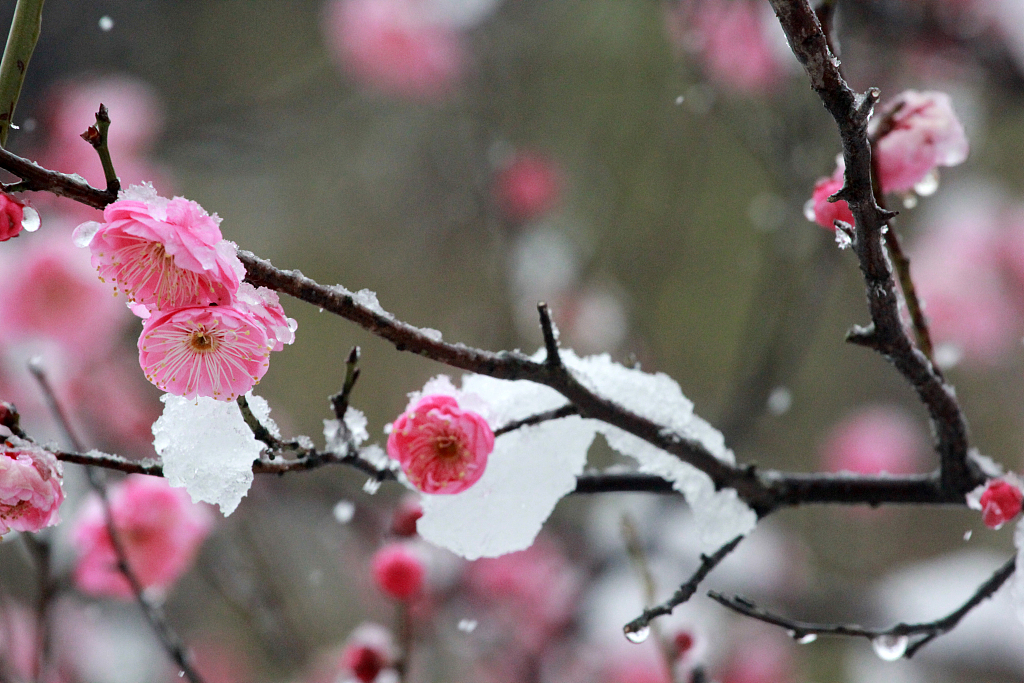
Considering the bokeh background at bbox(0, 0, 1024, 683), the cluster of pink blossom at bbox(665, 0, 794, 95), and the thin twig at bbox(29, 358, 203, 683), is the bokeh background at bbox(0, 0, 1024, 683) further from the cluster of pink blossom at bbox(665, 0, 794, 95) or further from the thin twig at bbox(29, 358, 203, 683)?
the thin twig at bbox(29, 358, 203, 683)

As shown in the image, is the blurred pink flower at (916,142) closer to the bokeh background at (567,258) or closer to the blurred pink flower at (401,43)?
the bokeh background at (567,258)

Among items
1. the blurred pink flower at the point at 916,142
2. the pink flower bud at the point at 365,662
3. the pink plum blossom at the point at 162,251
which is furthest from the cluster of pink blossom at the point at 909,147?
the pink flower bud at the point at 365,662

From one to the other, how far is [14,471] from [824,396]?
338cm

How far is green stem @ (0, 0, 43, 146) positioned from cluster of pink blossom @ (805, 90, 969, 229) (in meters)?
0.57

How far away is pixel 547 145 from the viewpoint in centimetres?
325

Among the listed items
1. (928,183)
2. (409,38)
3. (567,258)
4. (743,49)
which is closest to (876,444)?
(567,258)

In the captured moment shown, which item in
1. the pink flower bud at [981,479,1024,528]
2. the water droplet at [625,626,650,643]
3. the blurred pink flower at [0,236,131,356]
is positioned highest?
the blurred pink flower at [0,236,131,356]

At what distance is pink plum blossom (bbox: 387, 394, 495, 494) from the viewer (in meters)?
0.56

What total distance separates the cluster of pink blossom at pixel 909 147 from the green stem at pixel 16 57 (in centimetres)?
57

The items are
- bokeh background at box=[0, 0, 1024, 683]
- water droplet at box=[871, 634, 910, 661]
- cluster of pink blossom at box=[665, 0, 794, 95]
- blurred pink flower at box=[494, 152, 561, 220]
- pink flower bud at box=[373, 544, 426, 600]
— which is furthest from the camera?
blurred pink flower at box=[494, 152, 561, 220]

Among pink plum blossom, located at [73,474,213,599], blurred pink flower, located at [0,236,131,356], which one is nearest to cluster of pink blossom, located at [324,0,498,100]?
blurred pink flower, located at [0,236,131,356]

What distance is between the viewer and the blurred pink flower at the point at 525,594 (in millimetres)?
1707

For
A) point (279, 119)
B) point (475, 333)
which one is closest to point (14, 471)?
point (475, 333)

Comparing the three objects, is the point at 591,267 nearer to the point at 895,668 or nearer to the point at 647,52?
the point at 895,668
